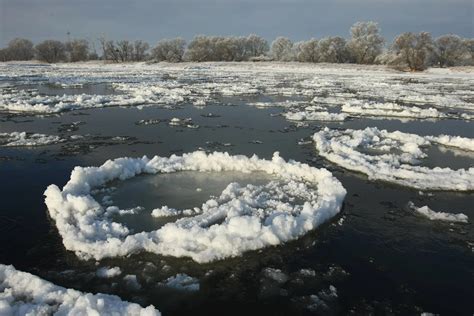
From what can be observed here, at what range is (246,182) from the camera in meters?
9.23

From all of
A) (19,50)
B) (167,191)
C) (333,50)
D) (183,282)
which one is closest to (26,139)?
(167,191)

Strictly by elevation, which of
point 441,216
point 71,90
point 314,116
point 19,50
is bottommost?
point 441,216

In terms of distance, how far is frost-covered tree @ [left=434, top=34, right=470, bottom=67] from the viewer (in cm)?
6588

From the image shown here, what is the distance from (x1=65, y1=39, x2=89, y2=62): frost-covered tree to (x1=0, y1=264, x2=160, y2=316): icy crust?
319 ft

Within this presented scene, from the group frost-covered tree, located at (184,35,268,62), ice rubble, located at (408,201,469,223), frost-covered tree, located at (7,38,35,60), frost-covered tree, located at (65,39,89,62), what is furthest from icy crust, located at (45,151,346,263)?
frost-covered tree, located at (7,38,35,60)

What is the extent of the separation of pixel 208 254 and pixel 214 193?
2473 mm

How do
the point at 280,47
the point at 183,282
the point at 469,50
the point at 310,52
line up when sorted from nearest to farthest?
1. the point at 183,282
2. the point at 469,50
3. the point at 310,52
4. the point at 280,47

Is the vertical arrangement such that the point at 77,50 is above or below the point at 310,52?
above

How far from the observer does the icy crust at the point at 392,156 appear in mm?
9609

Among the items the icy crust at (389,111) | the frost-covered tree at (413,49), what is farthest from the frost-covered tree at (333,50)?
the icy crust at (389,111)

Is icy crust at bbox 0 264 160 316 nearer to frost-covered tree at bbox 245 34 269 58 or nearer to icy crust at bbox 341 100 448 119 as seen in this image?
icy crust at bbox 341 100 448 119

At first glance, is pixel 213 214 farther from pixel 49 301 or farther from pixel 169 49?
pixel 169 49

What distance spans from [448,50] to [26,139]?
221 feet

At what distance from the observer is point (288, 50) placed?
100625 millimetres
